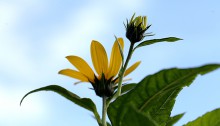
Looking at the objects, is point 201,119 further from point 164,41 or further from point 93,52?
point 93,52

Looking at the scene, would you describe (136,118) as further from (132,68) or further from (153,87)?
(132,68)

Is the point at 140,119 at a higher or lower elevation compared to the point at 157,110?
higher

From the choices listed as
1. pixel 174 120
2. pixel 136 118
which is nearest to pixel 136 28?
pixel 174 120

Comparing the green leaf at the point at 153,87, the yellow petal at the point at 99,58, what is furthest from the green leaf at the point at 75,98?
the yellow petal at the point at 99,58

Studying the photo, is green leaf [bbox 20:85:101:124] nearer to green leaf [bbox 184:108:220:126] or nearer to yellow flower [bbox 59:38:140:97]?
yellow flower [bbox 59:38:140:97]

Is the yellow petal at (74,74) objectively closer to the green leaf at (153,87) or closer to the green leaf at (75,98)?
A: the green leaf at (75,98)

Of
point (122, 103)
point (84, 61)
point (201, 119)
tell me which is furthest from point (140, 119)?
point (84, 61)

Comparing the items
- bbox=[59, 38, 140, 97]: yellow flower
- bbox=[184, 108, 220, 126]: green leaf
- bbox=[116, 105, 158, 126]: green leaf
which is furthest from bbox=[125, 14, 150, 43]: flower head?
bbox=[116, 105, 158, 126]: green leaf
